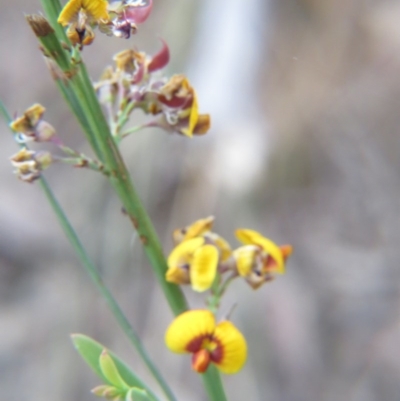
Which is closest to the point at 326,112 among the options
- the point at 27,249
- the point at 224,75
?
the point at 224,75

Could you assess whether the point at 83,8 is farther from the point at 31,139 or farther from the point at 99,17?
the point at 31,139

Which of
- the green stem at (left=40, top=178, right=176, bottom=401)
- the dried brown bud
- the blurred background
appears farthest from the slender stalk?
the blurred background

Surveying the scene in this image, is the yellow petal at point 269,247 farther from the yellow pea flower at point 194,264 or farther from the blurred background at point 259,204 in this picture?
the blurred background at point 259,204

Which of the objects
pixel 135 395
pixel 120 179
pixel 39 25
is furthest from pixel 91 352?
pixel 39 25

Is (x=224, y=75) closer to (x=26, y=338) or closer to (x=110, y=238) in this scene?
(x=110, y=238)

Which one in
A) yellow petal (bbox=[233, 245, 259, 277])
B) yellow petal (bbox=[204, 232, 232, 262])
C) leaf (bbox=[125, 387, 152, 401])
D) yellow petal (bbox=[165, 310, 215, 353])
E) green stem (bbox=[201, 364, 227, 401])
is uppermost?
yellow petal (bbox=[204, 232, 232, 262])

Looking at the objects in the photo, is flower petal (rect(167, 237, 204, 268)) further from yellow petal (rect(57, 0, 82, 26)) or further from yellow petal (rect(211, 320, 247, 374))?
yellow petal (rect(57, 0, 82, 26))
